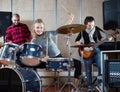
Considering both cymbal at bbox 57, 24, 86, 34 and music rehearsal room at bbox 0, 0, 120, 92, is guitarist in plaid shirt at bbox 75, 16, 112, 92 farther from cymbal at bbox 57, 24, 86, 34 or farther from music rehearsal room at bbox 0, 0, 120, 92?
cymbal at bbox 57, 24, 86, 34

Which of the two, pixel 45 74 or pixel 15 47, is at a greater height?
pixel 15 47

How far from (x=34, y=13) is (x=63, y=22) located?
60 centimetres

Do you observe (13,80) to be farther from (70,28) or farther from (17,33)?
(17,33)

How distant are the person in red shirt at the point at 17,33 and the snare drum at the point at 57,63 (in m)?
1.14

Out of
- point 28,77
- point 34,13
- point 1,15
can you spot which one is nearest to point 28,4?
point 34,13

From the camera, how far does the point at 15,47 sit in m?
3.31

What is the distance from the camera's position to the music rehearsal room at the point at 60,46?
9.80ft

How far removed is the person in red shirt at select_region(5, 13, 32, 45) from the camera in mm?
4555

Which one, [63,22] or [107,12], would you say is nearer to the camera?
[107,12]

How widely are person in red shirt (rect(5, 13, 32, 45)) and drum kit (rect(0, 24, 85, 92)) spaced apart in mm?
1036

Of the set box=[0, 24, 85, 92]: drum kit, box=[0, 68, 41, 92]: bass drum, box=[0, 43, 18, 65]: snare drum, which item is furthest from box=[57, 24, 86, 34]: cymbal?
box=[0, 68, 41, 92]: bass drum

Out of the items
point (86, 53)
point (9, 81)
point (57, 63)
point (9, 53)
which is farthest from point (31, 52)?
point (86, 53)

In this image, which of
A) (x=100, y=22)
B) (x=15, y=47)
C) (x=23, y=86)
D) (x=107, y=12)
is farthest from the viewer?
(x=100, y=22)

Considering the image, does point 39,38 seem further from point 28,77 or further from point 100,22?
point 100,22
